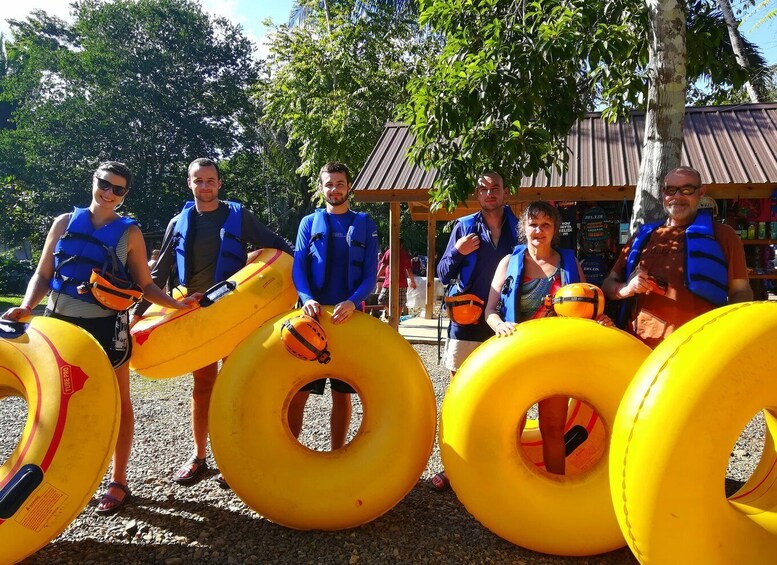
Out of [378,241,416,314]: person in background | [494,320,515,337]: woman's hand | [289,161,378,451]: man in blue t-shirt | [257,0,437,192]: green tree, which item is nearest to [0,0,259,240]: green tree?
[257,0,437,192]: green tree

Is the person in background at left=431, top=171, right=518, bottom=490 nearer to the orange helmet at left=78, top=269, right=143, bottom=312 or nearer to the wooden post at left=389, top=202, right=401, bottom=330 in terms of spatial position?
the orange helmet at left=78, top=269, right=143, bottom=312

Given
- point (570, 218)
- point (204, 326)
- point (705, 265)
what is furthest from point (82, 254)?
point (570, 218)

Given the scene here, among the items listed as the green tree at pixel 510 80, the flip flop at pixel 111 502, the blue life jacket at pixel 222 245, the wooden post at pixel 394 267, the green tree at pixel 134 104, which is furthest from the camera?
the green tree at pixel 134 104

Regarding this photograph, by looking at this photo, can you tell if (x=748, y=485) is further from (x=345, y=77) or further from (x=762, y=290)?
(x=345, y=77)

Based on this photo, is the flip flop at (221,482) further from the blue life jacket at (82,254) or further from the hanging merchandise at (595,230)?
the hanging merchandise at (595,230)

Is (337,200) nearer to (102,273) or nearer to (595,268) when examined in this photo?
(102,273)

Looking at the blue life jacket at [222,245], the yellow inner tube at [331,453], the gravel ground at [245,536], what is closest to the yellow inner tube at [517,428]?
the gravel ground at [245,536]

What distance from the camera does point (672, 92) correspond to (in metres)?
3.62

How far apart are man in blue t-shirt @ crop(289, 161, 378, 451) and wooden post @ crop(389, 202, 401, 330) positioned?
17.6ft

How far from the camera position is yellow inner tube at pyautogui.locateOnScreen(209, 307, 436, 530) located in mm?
2678

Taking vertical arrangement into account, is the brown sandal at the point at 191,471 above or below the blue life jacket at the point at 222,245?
below

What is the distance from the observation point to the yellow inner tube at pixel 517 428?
244cm

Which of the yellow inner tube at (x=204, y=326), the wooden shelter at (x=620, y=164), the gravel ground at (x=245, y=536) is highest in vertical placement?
the wooden shelter at (x=620, y=164)

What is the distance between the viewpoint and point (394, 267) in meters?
8.87
